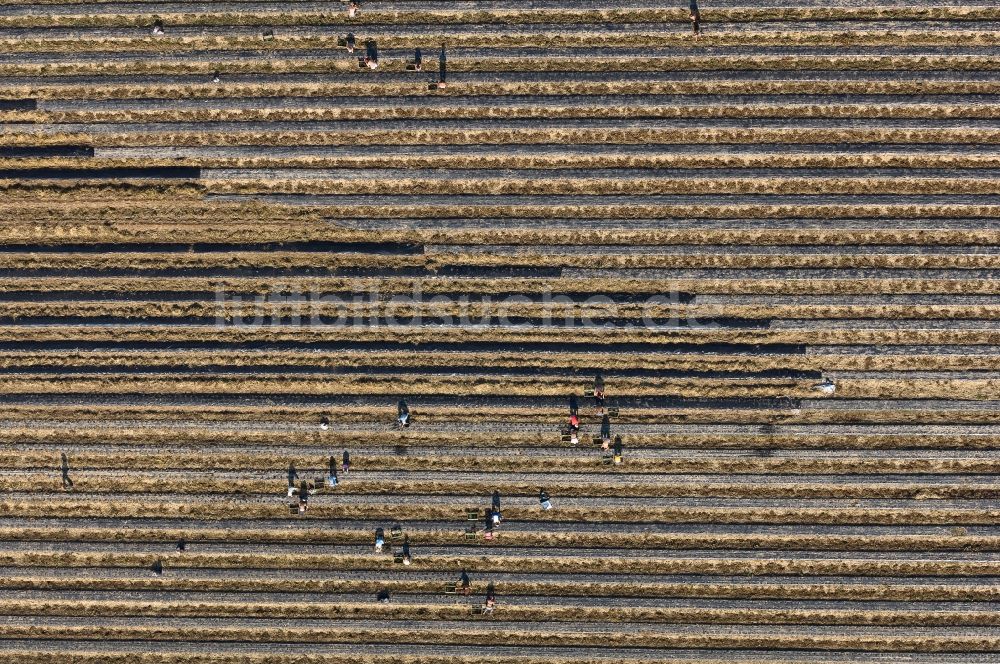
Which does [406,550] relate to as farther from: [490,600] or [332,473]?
[332,473]

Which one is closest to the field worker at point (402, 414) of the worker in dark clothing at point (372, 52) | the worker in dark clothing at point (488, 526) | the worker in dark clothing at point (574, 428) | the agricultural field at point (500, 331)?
the agricultural field at point (500, 331)

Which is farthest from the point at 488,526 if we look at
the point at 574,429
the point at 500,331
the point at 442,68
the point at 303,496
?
the point at 442,68

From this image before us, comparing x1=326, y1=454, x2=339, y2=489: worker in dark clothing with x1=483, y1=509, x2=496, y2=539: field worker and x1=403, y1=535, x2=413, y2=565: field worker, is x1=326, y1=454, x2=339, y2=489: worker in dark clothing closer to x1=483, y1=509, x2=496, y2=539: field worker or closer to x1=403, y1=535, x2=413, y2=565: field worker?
x1=403, y1=535, x2=413, y2=565: field worker

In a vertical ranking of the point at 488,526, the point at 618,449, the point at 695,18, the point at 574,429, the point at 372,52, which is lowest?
the point at 488,526

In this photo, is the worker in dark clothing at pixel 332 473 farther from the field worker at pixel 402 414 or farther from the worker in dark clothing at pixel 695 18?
the worker in dark clothing at pixel 695 18

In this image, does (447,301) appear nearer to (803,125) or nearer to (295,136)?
(295,136)

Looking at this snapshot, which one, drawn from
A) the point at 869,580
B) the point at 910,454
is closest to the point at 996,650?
the point at 869,580

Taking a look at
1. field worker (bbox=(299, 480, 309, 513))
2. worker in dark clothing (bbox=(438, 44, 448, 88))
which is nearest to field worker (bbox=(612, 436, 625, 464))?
field worker (bbox=(299, 480, 309, 513))
